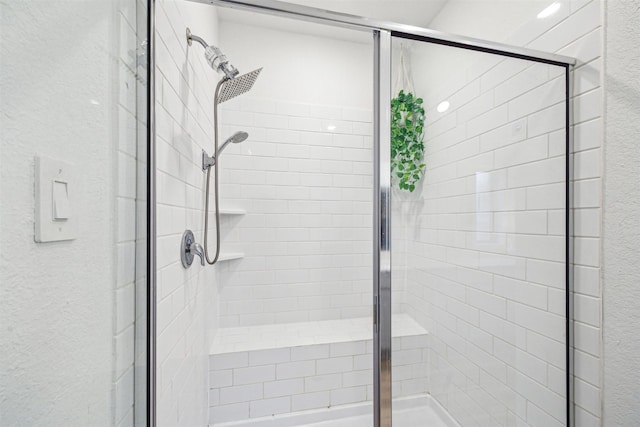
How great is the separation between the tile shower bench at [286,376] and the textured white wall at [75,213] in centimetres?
101

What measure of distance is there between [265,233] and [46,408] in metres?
1.53

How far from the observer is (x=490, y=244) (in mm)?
1081

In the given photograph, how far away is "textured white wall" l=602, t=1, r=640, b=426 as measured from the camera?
869mm

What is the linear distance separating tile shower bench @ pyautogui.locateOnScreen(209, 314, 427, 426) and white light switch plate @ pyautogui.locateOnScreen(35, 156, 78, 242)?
136cm

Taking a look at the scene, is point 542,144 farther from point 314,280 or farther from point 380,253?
point 314,280

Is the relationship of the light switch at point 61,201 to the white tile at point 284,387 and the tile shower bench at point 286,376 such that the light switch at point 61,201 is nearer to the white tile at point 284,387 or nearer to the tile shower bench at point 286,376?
the tile shower bench at point 286,376

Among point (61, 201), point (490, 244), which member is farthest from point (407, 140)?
point (61, 201)

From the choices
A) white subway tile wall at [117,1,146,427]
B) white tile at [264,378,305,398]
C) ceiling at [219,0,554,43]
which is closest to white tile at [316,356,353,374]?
white tile at [264,378,305,398]

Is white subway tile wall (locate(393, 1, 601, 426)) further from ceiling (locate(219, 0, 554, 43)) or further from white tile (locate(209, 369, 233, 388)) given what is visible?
white tile (locate(209, 369, 233, 388))

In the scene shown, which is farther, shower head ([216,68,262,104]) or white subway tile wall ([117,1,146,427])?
shower head ([216,68,262,104])

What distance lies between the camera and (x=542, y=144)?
108cm

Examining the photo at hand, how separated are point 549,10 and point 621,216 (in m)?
0.81

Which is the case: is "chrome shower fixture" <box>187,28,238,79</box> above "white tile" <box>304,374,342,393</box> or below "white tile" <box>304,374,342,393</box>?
above

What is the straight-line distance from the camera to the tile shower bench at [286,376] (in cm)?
162
